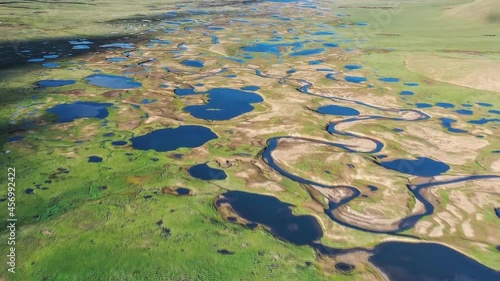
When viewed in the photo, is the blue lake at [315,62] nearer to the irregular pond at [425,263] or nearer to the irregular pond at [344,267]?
the irregular pond at [425,263]

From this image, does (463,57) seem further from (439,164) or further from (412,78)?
(439,164)

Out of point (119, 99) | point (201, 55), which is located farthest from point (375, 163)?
point (201, 55)

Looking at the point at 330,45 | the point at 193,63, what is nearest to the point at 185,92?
the point at 193,63

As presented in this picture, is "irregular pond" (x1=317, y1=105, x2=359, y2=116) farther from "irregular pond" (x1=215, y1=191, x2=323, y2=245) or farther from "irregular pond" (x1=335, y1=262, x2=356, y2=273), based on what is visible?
"irregular pond" (x1=335, y1=262, x2=356, y2=273)

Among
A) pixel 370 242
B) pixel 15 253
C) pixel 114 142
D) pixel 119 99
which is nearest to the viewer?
pixel 15 253

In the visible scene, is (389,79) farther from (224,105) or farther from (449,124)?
(224,105)

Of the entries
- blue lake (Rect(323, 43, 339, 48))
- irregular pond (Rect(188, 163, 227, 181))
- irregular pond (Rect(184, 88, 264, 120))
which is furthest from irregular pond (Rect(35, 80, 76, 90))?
blue lake (Rect(323, 43, 339, 48))
